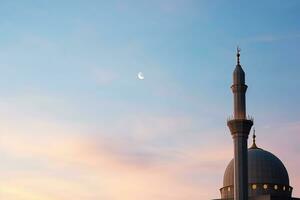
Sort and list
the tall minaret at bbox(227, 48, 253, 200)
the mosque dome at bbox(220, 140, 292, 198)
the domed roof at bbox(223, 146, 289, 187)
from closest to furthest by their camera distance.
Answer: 1. the tall minaret at bbox(227, 48, 253, 200)
2. the mosque dome at bbox(220, 140, 292, 198)
3. the domed roof at bbox(223, 146, 289, 187)

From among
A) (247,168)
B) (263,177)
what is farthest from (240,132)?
(263,177)

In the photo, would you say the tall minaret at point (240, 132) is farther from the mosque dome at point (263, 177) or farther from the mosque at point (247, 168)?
the mosque dome at point (263, 177)

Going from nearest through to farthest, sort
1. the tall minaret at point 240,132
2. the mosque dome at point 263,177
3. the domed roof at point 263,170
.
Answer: the tall minaret at point 240,132 → the mosque dome at point 263,177 → the domed roof at point 263,170

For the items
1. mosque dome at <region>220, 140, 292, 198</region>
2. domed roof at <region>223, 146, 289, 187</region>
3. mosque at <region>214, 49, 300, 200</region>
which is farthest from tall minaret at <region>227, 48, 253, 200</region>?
domed roof at <region>223, 146, 289, 187</region>

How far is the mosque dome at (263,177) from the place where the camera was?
275ft

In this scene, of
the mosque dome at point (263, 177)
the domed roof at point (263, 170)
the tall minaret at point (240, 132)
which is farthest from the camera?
the domed roof at point (263, 170)

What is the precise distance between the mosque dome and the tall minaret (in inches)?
552

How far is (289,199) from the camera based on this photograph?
80.9 m

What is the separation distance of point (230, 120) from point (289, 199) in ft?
52.4

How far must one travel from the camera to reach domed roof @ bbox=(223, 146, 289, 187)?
84562 millimetres

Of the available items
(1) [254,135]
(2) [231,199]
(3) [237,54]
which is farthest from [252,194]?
(3) [237,54]

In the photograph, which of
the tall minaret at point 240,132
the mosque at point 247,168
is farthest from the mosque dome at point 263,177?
the tall minaret at point 240,132

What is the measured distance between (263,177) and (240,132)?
16.1 metres

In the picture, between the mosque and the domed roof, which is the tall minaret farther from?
the domed roof
